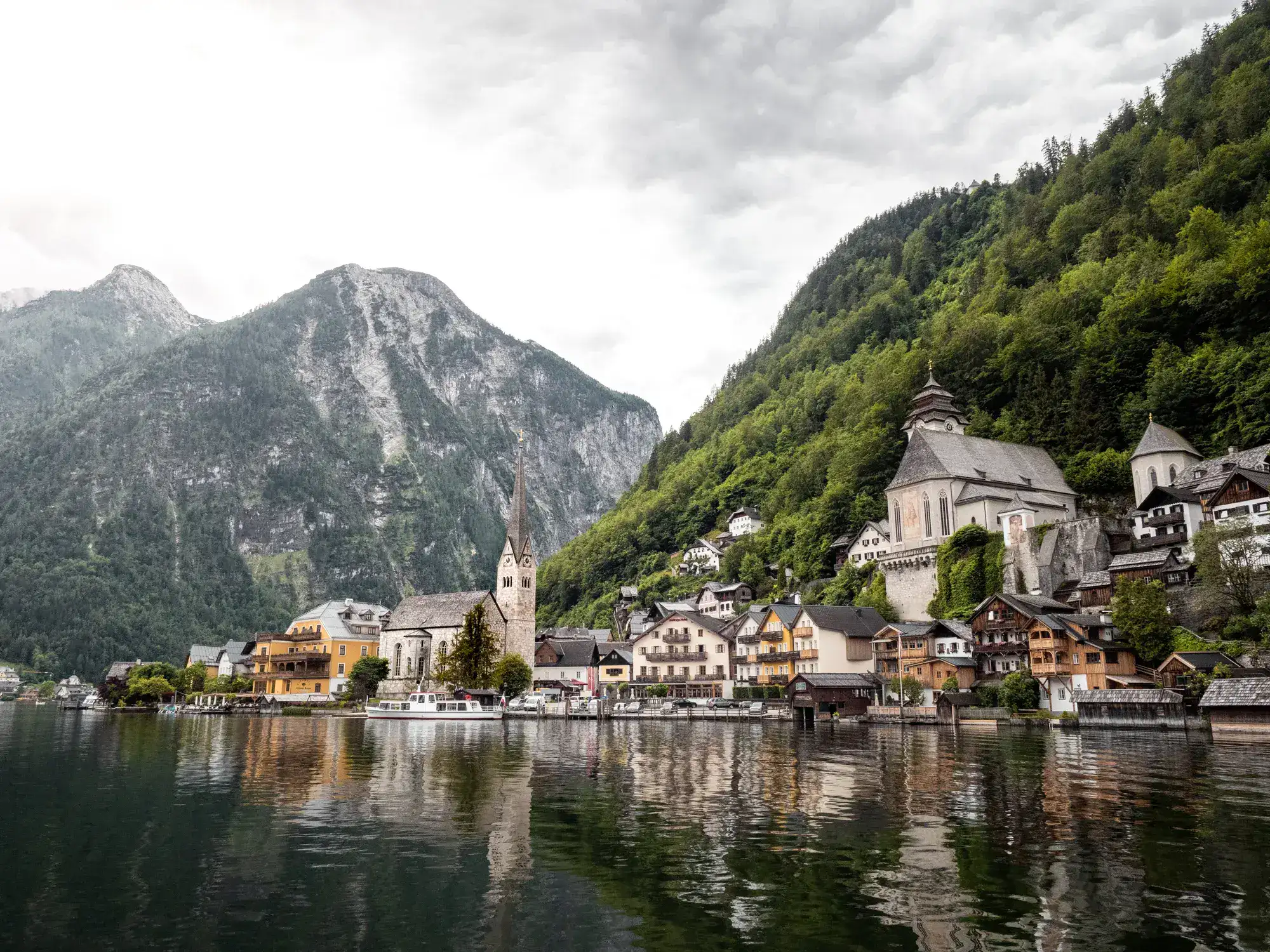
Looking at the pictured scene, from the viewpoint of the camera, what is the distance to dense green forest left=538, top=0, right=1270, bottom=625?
8256cm

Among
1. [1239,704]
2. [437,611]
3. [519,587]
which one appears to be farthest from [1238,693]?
[437,611]

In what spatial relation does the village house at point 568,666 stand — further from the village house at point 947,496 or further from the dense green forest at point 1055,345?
the village house at point 947,496

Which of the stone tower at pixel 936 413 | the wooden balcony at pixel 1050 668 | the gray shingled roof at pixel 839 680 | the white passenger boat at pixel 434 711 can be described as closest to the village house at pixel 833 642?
the gray shingled roof at pixel 839 680

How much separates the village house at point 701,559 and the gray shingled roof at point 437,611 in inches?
1471

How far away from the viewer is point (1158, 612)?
195ft

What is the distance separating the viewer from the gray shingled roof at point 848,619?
81875mm

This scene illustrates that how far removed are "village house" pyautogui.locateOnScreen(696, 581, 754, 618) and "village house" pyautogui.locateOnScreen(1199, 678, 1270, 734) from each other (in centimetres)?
6995

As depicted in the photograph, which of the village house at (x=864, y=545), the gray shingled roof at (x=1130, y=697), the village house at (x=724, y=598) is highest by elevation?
the village house at (x=864, y=545)

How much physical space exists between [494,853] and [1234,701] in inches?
1699

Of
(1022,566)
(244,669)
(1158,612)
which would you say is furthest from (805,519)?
(244,669)

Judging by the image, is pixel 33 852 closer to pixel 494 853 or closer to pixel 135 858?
pixel 135 858

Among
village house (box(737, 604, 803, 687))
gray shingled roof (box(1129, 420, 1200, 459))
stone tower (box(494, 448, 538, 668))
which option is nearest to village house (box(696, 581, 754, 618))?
village house (box(737, 604, 803, 687))

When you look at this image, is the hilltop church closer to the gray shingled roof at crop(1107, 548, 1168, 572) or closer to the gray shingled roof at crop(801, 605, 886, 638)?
the gray shingled roof at crop(801, 605, 886, 638)

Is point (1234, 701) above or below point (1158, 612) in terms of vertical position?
below
